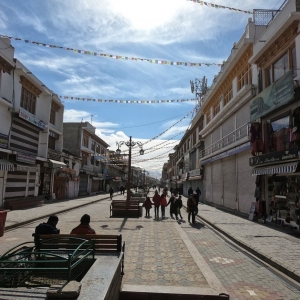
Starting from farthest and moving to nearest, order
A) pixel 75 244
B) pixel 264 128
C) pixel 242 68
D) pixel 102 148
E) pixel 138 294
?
1. pixel 102 148
2. pixel 242 68
3. pixel 264 128
4. pixel 75 244
5. pixel 138 294

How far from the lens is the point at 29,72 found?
22562 millimetres

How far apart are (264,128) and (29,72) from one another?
18.0 m

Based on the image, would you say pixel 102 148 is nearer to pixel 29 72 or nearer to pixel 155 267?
pixel 29 72

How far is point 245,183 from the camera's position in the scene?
57.9ft

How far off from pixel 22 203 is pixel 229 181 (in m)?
15.0

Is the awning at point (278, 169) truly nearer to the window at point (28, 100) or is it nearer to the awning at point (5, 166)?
the awning at point (5, 166)

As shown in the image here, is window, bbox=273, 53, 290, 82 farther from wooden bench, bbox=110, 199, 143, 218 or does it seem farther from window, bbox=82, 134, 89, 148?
window, bbox=82, 134, 89, 148

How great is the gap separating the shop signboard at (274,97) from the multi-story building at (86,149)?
28.8 metres

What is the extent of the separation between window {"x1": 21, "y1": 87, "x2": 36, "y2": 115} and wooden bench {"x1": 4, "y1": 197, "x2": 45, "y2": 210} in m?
7.55

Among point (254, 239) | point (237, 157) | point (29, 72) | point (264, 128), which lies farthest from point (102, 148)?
point (254, 239)

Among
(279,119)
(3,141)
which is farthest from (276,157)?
(3,141)

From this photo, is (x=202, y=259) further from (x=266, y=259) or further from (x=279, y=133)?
(x=279, y=133)

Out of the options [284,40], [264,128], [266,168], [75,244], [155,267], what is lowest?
[155,267]

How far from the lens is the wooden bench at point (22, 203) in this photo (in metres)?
18.5
